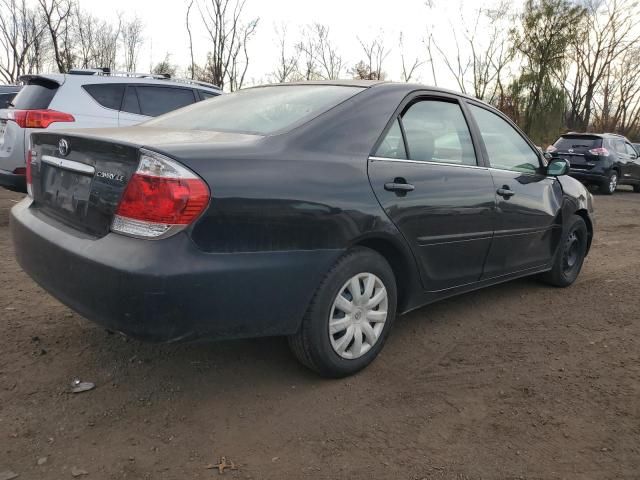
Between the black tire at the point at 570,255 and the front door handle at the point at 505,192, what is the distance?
1057mm

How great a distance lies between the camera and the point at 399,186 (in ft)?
9.26

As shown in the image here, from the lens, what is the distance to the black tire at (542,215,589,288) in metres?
4.47

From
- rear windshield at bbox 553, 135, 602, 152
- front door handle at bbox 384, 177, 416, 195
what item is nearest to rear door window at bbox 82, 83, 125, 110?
front door handle at bbox 384, 177, 416, 195

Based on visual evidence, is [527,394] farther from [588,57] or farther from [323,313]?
[588,57]

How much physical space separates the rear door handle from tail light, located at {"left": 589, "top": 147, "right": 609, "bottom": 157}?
12814 millimetres

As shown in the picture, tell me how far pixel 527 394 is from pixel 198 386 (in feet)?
5.52

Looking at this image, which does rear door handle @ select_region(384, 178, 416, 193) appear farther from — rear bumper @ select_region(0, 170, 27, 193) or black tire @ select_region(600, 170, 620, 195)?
black tire @ select_region(600, 170, 620, 195)

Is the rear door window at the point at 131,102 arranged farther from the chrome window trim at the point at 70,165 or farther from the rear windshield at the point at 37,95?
the chrome window trim at the point at 70,165

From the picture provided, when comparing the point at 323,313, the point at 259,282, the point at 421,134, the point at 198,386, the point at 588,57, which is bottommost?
the point at 198,386

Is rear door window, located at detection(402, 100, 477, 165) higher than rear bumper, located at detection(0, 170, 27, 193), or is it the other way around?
rear door window, located at detection(402, 100, 477, 165)

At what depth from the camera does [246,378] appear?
9.04ft

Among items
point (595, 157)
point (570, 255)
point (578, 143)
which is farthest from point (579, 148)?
point (570, 255)

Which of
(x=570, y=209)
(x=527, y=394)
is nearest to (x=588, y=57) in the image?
(x=570, y=209)

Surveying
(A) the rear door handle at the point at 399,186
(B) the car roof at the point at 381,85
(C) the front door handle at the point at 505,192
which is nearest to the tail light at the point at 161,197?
(A) the rear door handle at the point at 399,186
